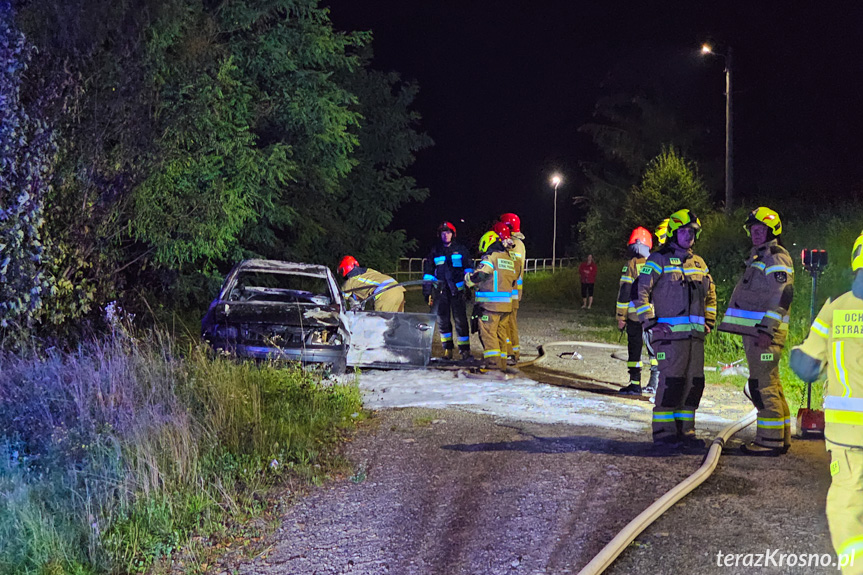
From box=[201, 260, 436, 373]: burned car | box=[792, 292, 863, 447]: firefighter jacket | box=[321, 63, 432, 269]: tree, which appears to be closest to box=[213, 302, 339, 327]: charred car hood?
box=[201, 260, 436, 373]: burned car

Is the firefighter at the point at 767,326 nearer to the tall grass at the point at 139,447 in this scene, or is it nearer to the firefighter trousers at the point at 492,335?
the tall grass at the point at 139,447

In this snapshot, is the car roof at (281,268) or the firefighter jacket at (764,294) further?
the car roof at (281,268)

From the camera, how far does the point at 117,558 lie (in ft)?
13.3

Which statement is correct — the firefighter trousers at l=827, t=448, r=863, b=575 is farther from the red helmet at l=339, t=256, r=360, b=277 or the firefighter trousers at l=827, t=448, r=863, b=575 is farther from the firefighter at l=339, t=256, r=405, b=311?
the red helmet at l=339, t=256, r=360, b=277

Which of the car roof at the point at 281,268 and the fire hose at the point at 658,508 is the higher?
the car roof at the point at 281,268

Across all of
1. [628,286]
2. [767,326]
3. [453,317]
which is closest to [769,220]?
[767,326]

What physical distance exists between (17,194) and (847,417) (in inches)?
310

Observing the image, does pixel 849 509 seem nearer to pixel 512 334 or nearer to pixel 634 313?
pixel 634 313

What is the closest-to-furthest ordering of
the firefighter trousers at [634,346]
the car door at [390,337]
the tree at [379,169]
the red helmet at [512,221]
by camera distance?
the firefighter trousers at [634,346] < the car door at [390,337] < the red helmet at [512,221] < the tree at [379,169]

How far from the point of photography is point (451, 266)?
10.4 metres

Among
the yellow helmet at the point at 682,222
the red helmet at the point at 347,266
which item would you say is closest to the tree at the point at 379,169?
the red helmet at the point at 347,266

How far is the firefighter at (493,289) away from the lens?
9211 mm

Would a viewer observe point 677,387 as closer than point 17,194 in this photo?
Yes

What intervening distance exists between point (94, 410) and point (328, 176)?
11976 mm
